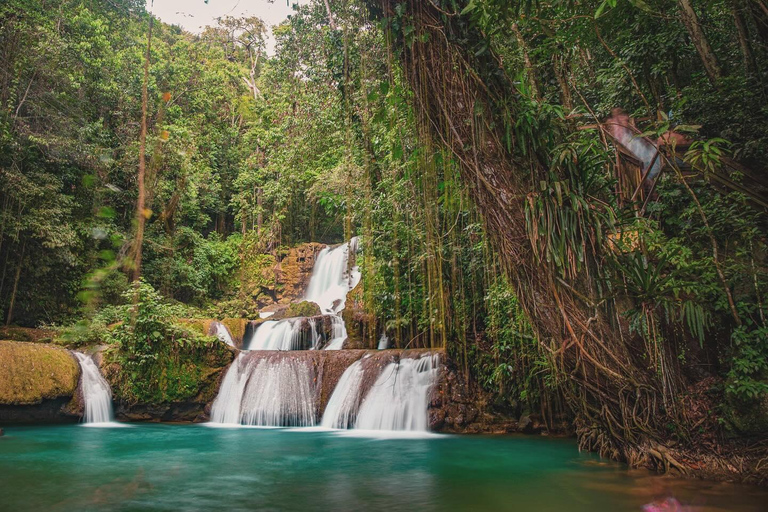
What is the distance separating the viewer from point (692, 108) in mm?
4965

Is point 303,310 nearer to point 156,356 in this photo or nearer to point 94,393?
point 156,356

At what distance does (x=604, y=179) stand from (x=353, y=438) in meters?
4.69

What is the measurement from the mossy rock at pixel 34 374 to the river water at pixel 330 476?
1178 mm

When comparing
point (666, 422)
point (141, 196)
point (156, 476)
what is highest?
point (141, 196)

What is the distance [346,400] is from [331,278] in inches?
362

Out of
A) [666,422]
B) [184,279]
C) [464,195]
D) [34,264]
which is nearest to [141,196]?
[464,195]

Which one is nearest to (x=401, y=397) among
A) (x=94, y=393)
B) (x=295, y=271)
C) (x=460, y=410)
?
(x=460, y=410)

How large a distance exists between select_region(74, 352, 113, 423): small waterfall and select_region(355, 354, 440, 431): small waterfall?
14.6 feet

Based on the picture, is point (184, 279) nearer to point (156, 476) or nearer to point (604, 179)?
point (156, 476)

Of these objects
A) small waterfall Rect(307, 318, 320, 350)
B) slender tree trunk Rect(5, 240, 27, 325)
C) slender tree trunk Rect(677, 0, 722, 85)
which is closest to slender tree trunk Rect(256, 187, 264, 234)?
slender tree trunk Rect(5, 240, 27, 325)

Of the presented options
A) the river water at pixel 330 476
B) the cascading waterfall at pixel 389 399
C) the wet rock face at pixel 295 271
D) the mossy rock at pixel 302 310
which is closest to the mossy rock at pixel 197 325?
the river water at pixel 330 476

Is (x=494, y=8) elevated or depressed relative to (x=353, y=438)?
elevated

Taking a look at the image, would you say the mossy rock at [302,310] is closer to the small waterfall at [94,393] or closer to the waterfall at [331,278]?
the waterfall at [331,278]

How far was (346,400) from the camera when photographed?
7.93 m
